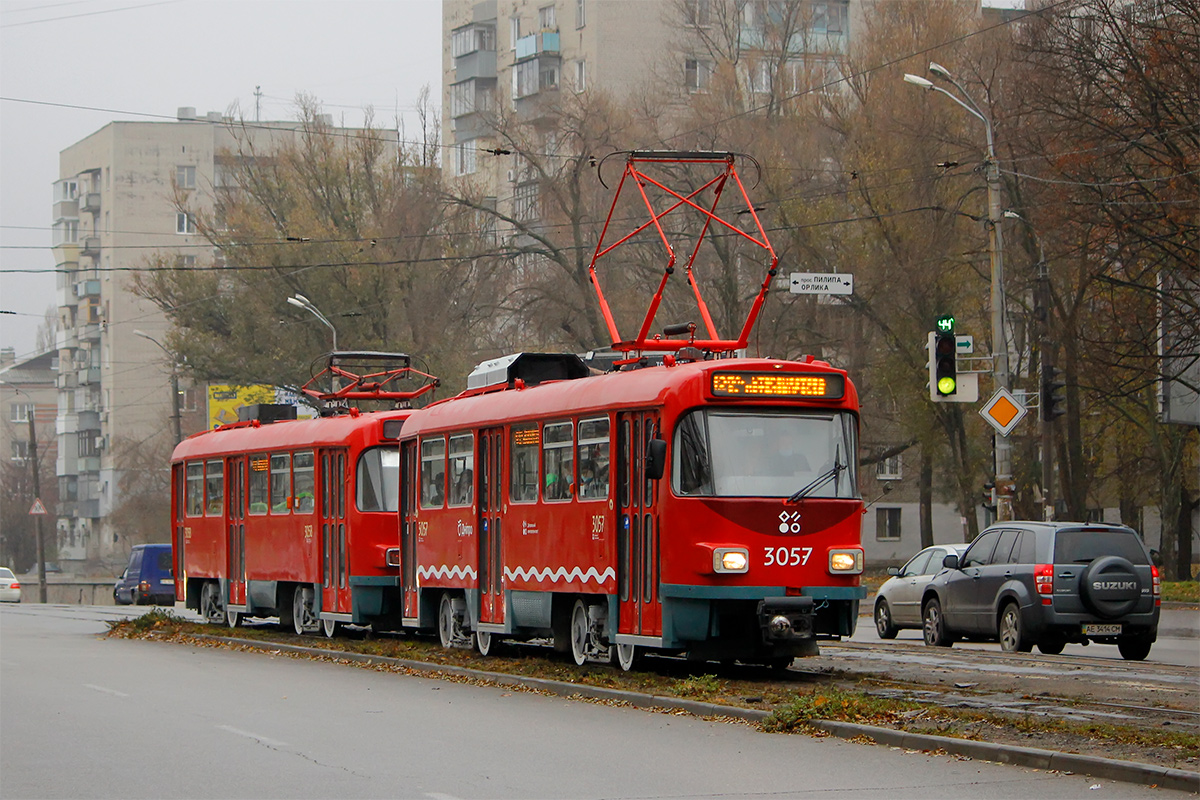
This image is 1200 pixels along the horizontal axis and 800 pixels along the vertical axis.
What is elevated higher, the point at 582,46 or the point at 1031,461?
the point at 582,46

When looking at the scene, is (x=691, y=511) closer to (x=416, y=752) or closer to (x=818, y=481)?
(x=818, y=481)

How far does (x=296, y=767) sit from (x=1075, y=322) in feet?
109

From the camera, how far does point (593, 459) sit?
18.2 meters

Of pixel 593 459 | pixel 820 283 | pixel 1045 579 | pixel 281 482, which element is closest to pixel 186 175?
pixel 820 283

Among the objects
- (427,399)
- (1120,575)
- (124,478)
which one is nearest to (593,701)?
(1120,575)

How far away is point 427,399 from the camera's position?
2213 inches

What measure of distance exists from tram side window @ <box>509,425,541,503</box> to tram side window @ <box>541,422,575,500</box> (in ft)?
0.73

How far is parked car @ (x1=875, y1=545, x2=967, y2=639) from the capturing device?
2503 centimetres

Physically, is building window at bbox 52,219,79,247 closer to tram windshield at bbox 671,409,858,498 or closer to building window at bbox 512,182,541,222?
building window at bbox 512,182,541,222

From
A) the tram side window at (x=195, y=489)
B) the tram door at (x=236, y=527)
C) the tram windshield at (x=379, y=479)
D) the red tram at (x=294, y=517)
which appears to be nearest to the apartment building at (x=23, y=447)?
the tram side window at (x=195, y=489)

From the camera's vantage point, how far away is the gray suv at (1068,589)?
2080 centimetres

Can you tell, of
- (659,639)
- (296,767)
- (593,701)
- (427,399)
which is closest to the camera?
(296,767)

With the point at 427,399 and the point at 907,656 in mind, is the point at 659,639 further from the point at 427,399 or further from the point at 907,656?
the point at 427,399

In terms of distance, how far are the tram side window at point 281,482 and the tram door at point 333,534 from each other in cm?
143
